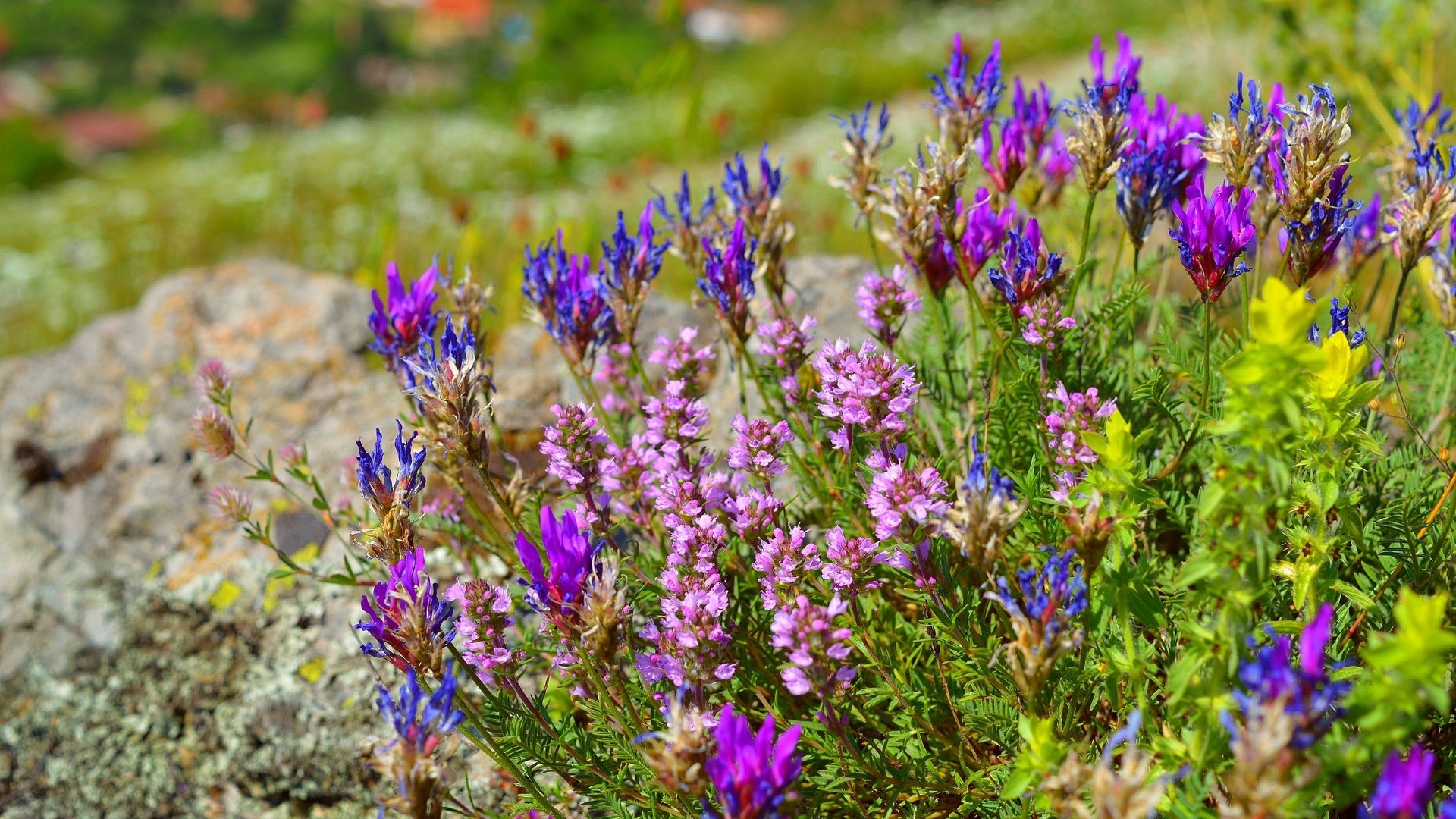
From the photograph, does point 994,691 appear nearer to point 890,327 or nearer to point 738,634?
point 738,634

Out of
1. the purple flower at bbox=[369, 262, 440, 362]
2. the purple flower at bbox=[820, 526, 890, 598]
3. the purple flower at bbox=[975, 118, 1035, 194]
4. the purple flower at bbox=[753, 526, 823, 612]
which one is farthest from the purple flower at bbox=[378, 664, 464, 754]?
the purple flower at bbox=[975, 118, 1035, 194]

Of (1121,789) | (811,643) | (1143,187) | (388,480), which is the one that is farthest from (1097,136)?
(388,480)

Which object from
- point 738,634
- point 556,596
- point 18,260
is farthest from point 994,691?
point 18,260

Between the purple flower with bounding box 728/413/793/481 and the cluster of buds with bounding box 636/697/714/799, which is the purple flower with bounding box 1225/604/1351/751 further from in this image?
the purple flower with bounding box 728/413/793/481

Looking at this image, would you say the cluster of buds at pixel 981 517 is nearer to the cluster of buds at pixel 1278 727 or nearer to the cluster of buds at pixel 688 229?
the cluster of buds at pixel 1278 727

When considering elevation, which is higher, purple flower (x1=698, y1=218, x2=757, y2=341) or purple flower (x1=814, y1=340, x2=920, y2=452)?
purple flower (x1=698, y1=218, x2=757, y2=341)

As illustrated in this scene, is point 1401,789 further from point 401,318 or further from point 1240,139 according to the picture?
point 401,318

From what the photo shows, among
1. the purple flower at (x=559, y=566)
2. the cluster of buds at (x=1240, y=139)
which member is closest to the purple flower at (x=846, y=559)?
the purple flower at (x=559, y=566)
